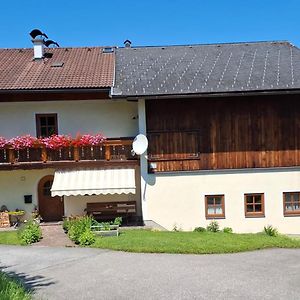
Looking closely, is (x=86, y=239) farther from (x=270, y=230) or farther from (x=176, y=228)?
(x=270, y=230)

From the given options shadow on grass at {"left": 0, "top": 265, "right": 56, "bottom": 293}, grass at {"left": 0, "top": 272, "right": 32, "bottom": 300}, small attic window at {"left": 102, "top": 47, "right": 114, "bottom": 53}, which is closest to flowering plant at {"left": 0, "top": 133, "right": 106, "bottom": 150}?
shadow on grass at {"left": 0, "top": 265, "right": 56, "bottom": 293}

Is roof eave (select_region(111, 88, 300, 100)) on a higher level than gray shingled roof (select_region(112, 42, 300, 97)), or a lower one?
lower

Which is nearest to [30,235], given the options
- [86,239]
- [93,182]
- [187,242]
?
[86,239]

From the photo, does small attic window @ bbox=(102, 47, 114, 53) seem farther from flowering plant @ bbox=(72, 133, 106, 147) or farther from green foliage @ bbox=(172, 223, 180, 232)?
green foliage @ bbox=(172, 223, 180, 232)

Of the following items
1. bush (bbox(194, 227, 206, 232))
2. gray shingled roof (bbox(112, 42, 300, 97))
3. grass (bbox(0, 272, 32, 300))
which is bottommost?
bush (bbox(194, 227, 206, 232))

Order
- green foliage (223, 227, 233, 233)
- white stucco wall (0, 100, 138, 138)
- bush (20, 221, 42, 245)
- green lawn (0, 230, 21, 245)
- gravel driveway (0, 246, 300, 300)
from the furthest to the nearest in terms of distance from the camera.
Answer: white stucco wall (0, 100, 138, 138), green foliage (223, 227, 233, 233), green lawn (0, 230, 21, 245), bush (20, 221, 42, 245), gravel driveway (0, 246, 300, 300)

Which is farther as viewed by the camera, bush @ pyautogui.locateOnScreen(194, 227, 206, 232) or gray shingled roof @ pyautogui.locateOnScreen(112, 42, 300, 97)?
gray shingled roof @ pyautogui.locateOnScreen(112, 42, 300, 97)

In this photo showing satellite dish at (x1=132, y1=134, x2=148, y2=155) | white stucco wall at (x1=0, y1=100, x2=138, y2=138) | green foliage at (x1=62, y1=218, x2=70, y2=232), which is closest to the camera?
green foliage at (x1=62, y1=218, x2=70, y2=232)

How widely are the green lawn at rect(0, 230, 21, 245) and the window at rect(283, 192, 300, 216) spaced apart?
1165 cm

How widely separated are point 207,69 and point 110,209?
8.38m

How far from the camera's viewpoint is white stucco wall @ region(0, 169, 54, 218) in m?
20.3

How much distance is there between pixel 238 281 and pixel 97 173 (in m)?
9.68

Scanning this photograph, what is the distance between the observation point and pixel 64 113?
2053cm

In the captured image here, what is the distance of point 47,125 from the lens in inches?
814
